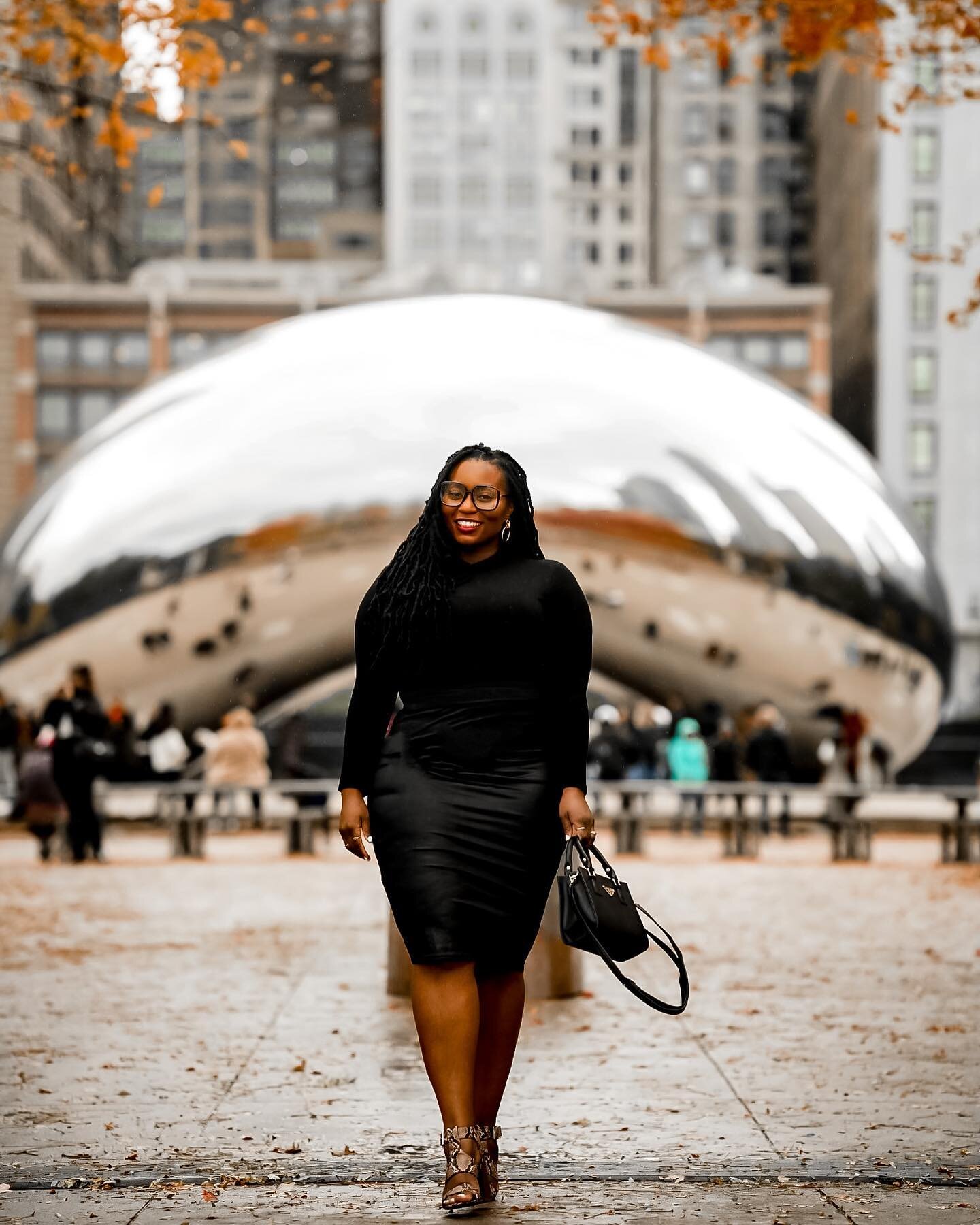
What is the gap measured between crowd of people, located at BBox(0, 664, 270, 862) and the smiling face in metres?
11.9

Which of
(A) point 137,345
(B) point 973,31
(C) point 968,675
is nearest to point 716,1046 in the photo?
(B) point 973,31

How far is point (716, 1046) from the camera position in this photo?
7027 millimetres

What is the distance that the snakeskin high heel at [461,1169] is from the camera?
172 inches

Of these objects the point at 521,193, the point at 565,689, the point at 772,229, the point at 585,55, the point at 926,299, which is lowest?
the point at 565,689

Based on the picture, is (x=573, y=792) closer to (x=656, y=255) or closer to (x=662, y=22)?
(x=662, y=22)

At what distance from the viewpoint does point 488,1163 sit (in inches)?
178

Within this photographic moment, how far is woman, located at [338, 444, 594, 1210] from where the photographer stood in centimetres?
454

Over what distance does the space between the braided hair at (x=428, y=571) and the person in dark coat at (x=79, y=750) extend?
11.8 meters

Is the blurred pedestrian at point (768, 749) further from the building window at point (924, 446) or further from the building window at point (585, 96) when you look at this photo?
the building window at point (585, 96)

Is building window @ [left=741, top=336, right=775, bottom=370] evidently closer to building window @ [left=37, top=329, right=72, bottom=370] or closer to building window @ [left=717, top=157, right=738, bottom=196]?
building window @ [left=37, top=329, right=72, bottom=370]

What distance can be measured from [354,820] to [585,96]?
5081 inches

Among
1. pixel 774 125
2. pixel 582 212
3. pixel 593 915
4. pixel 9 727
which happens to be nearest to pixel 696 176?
pixel 774 125

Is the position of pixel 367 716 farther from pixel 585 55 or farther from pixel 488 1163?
pixel 585 55

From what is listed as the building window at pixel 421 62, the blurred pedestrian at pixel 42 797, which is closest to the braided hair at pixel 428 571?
the blurred pedestrian at pixel 42 797
